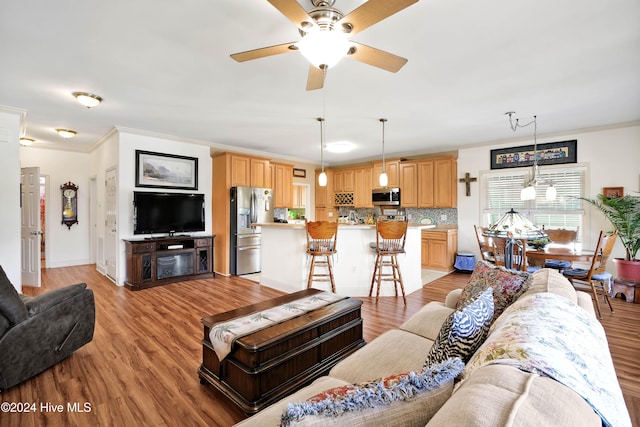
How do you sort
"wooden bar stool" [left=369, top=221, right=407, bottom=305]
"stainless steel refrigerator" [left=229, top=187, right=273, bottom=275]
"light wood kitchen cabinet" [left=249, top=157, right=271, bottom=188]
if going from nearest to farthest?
1. "wooden bar stool" [left=369, top=221, right=407, bottom=305]
2. "stainless steel refrigerator" [left=229, top=187, right=273, bottom=275]
3. "light wood kitchen cabinet" [left=249, top=157, right=271, bottom=188]

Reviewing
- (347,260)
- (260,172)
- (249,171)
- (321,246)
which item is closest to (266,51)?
(321,246)

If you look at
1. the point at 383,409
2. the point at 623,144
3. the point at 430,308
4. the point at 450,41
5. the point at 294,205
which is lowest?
the point at 430,308

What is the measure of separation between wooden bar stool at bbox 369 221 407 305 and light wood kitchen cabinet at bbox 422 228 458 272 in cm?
216

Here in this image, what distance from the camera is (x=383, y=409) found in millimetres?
704

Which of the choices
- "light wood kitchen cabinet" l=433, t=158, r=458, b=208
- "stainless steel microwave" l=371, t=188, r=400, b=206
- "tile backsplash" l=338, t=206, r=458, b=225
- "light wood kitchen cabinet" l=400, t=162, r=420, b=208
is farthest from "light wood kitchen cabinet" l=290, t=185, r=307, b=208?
"light wood kitchen cabinet" l=433, t=158, r=458, b=208

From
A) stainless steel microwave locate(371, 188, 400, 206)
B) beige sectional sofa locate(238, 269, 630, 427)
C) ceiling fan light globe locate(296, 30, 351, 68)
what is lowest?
beige sectional sofa locate(238, 269, 630, 427)

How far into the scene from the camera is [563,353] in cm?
78

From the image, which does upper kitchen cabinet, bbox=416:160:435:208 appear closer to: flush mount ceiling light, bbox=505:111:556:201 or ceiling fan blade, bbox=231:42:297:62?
flush mount ceiling light, bbox=505:111:556:201

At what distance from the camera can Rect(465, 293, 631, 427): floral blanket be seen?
2.26ft

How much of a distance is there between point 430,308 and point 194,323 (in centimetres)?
249

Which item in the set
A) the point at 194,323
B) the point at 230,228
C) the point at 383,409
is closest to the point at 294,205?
the point at 230,228

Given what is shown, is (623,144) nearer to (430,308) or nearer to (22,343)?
(430,308)

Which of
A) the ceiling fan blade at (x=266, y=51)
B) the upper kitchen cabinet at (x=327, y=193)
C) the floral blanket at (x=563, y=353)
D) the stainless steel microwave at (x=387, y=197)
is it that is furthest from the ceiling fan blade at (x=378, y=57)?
the upper kitchen cabinet at (x=327, y=193)

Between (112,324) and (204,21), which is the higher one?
(204,21)
